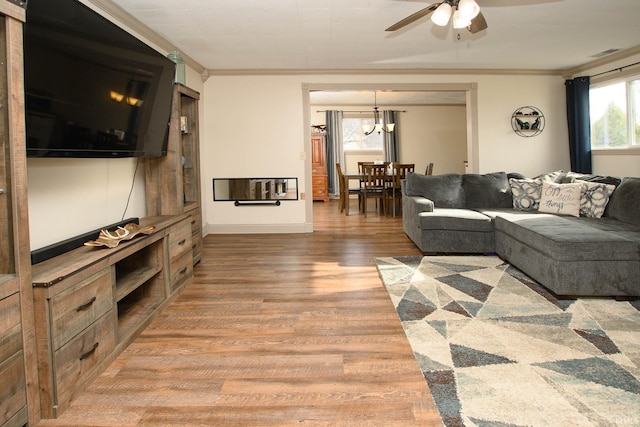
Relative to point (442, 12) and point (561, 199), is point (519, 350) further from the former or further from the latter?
point (561, 199)

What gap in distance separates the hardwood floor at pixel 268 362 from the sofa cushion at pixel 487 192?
203 centimetres

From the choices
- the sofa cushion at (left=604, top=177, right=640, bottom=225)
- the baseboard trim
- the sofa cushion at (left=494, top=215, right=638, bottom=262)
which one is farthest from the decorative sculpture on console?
the sofa cushion at (left=604, top=177, right=640, bottom=225)

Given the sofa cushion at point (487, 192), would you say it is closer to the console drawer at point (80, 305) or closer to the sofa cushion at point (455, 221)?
the sofa cushion at point (455, 221)

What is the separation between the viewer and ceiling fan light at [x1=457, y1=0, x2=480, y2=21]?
9.81ft

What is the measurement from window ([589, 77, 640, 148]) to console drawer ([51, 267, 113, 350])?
6136 millimetres

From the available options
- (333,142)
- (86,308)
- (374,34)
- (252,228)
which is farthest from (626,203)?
(333,142)

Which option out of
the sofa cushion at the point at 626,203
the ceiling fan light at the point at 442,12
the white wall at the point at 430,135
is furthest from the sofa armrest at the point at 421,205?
the white wall at the point at 430,135

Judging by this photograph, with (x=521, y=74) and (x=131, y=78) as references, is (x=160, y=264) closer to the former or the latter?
(x=131, y=78)

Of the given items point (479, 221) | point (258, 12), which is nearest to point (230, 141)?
point (258, 12)

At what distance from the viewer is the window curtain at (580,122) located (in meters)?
6.49

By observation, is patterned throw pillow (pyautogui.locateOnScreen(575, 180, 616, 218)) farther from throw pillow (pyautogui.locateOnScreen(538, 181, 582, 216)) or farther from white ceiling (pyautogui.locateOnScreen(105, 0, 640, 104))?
white ceiling (pyautogui.locateOnScreen(105, 0, 640, 104))

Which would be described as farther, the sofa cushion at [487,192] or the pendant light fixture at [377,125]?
the pendant light fixture at [377,125]

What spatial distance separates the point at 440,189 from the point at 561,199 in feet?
4.39

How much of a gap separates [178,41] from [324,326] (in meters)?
3.65
